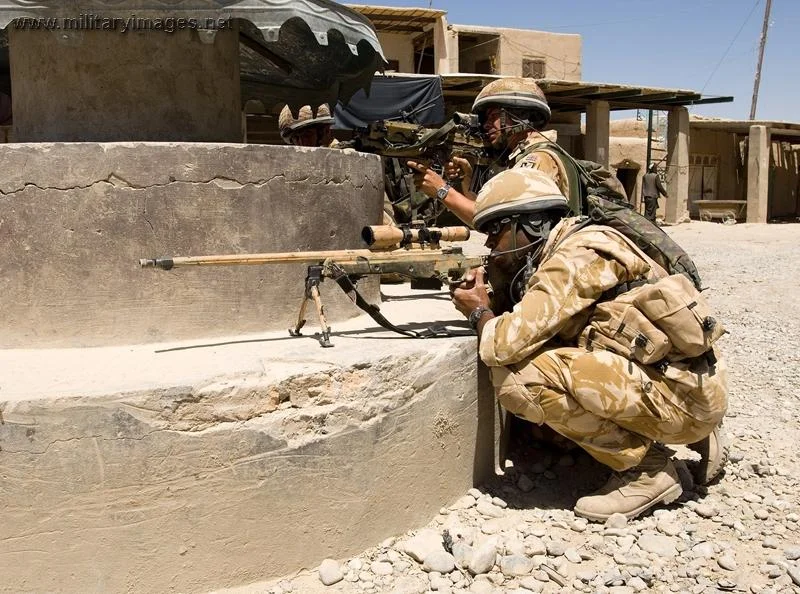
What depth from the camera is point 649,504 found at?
3.10 metres

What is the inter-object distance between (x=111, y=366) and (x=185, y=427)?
0.49 m

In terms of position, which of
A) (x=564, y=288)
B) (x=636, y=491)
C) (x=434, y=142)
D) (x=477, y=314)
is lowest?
(x=636, y=491)

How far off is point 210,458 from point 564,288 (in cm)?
144

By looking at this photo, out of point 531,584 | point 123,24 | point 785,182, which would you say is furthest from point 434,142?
point 785,182

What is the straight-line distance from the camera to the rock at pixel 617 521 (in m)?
3.00

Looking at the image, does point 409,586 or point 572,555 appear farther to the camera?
point 572,555

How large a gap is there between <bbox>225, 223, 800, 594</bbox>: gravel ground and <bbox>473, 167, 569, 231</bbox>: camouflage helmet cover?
47.5 inches

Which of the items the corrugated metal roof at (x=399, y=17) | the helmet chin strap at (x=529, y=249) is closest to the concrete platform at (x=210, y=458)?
the helmet chin strap at (x=529, y=249)

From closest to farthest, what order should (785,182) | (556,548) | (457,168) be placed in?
(556,548)
(457,168)
(785,182)

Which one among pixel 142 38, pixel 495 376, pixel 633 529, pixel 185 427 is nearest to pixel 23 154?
pixel 142 38

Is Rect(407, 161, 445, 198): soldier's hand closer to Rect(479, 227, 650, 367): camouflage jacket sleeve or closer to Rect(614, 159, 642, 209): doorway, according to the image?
Rect(479, 227, 650, 367): camouflage jacket sleeve

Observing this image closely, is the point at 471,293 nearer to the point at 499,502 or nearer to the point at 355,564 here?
the point at 499,502

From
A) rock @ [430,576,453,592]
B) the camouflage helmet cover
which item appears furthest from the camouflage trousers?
rock @ [430,576,453,592]

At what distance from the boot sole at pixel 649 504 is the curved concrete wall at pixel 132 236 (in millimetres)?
1580
